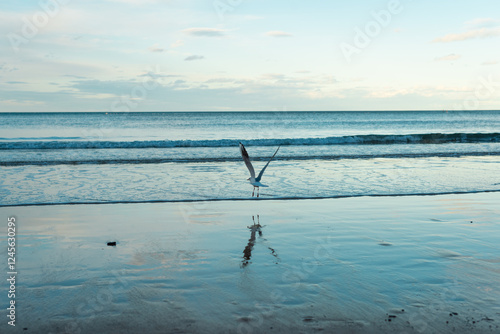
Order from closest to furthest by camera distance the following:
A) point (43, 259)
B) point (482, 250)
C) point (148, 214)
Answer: point (43, 259) → point (482, 250) → point (148, 214)

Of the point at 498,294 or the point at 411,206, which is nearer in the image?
the point at 498,294

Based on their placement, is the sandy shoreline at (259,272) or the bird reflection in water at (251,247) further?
the bird reflection in water at (251,247)

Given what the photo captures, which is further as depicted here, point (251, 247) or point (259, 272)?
point (251, 247)

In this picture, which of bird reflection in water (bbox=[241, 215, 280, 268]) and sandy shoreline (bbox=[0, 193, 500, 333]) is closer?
sandy shoreline (bbox=[0, 193, 500, 333])

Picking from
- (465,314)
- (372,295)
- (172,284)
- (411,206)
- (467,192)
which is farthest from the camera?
(467,192)

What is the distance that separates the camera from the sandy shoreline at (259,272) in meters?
3.73

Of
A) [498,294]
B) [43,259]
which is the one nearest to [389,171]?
[498,294]

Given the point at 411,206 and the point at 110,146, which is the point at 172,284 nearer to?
the point at 411,206

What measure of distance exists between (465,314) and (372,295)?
2.65 feet

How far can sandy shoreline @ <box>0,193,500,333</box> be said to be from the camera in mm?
3730

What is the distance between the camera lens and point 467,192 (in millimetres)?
10477

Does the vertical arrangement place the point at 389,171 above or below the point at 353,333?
above

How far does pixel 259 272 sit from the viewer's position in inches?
192

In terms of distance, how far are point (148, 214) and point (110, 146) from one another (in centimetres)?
1869
